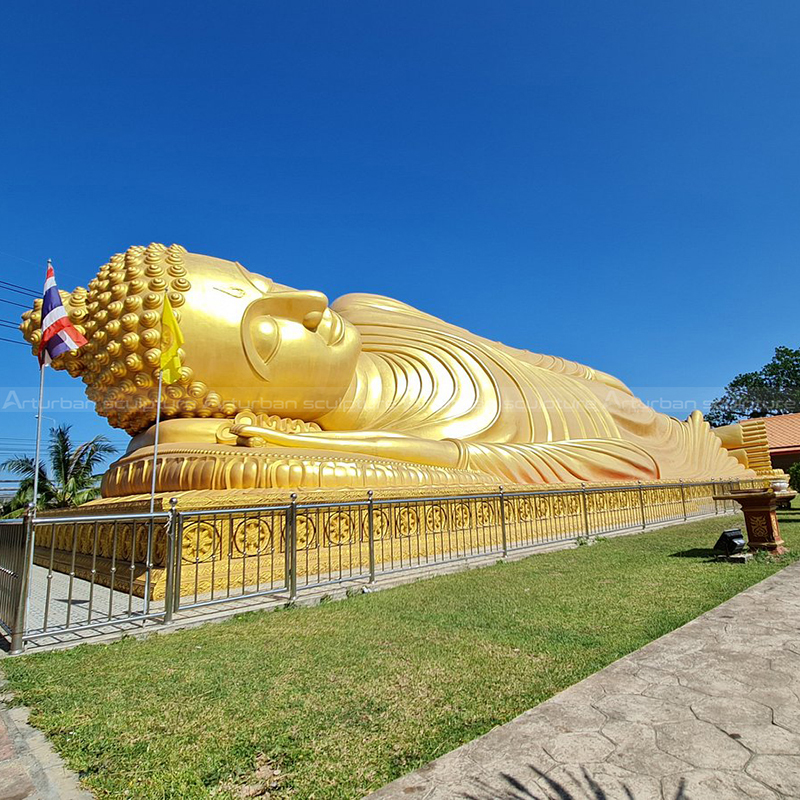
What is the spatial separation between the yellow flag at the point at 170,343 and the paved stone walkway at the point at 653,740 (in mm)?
5182

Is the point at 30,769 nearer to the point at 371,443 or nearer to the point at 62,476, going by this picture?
the point at 371,443

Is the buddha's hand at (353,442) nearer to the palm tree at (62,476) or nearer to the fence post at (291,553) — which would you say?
the fence post at (291,553)

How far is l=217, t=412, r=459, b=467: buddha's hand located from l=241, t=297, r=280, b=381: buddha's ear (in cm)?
78

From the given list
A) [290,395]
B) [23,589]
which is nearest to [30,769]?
[23,589]

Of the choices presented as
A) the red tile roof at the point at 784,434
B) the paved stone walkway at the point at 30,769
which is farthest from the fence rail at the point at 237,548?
the red tile roof at the point at 784,434

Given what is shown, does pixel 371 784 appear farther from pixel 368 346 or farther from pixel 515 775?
pixel 368 346

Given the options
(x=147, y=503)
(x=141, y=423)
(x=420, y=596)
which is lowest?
(x=420, y=596)

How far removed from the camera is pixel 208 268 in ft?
22.7

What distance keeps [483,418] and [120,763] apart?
7.34 m

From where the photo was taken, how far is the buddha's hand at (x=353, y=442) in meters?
6.25

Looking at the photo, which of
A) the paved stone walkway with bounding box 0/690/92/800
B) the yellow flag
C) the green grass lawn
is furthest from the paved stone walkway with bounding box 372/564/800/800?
the yellow flag

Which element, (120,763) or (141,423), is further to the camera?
(141,423)

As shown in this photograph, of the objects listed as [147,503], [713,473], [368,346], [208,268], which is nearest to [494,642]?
[147,503]

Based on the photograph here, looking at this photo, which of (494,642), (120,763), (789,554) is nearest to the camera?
(120,763)
